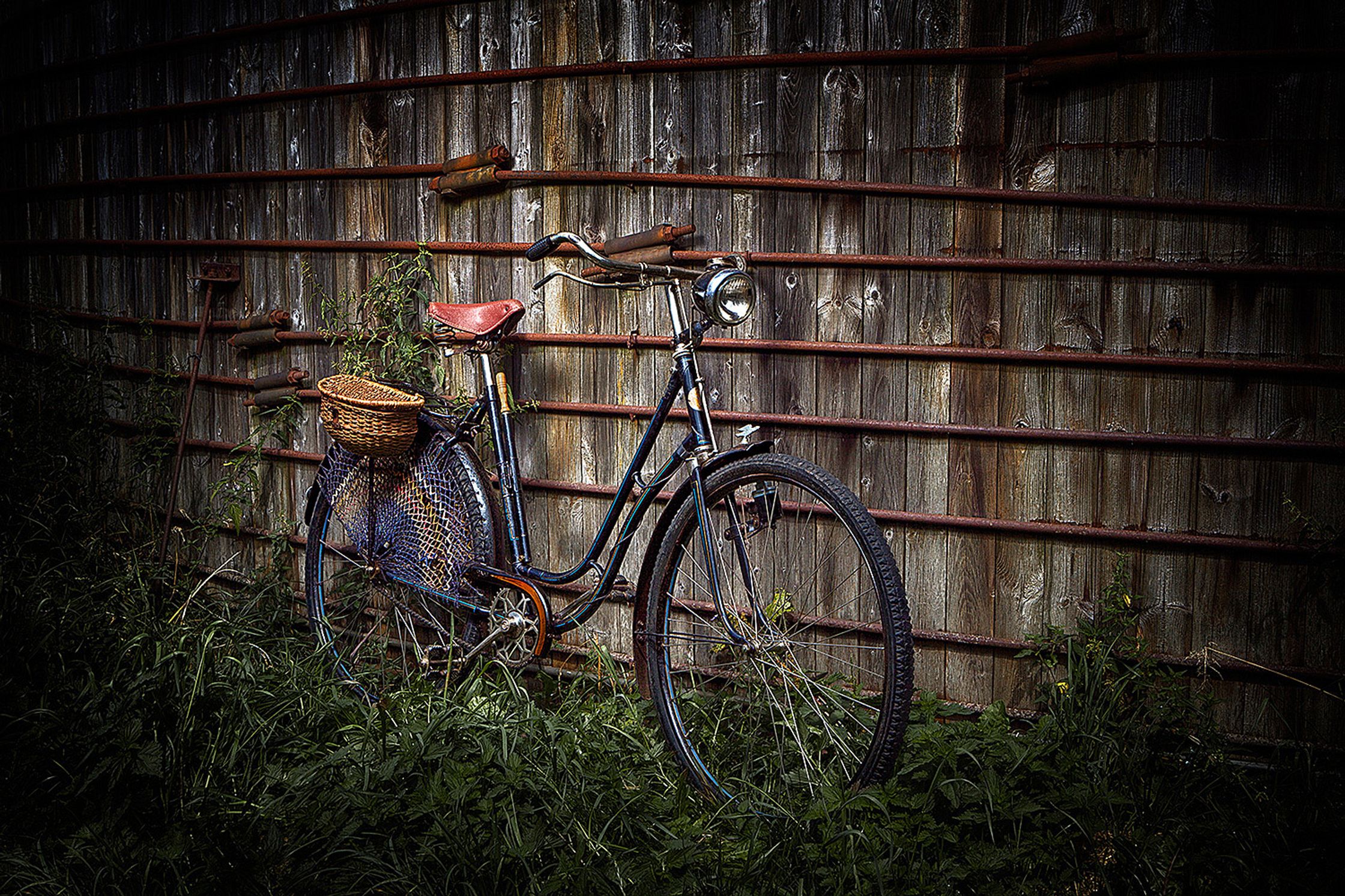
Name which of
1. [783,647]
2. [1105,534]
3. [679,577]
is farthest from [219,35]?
[1105,534]

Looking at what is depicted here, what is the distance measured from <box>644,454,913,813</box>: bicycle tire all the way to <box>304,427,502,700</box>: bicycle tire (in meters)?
0.75

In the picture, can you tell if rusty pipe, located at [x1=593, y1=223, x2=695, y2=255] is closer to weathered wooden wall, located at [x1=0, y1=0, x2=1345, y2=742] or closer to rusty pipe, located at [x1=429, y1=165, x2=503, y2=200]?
weathered wooden wall, located at [x1=0, y1=0, x2=1345, y2=742]

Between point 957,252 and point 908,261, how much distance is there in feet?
0.48

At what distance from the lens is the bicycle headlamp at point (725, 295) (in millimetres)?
2377

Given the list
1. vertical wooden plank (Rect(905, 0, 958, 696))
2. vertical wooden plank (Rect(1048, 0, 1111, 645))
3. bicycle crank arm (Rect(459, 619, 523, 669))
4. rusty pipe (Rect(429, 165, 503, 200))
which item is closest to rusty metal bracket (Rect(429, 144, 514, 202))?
rusty pipe (Rect(429, 165, 503, 200))

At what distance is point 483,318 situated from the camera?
2.98 m

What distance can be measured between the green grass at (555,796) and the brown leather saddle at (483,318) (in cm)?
117

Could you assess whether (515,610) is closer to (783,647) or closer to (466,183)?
(783,647)

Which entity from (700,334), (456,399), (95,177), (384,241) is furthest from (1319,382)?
(95,177)

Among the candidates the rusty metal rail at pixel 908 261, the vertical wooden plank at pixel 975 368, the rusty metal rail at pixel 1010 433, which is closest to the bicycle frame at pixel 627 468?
the rusty metal rail at pixel 1010 433

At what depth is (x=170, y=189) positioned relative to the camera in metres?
4.24

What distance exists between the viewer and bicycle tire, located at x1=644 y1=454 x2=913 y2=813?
2.30m

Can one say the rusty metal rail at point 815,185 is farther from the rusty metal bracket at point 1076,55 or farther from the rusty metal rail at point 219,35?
the rusty metal rail at point 219,35

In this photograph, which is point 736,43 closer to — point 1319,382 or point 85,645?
point 1319,382
